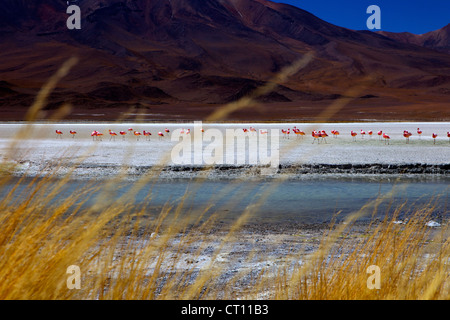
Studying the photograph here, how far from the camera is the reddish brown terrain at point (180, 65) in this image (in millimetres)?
90000

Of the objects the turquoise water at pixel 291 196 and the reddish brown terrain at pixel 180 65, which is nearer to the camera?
the turquoise water at pixel 291 196

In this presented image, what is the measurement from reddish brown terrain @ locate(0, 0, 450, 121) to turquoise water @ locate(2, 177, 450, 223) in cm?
4759

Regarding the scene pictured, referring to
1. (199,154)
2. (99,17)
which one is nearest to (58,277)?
(199,154)

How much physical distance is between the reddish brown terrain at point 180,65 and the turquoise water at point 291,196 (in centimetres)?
4759

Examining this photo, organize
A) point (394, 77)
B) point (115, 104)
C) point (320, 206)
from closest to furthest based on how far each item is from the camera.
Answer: point (320, 206)
point (115, 104)
point (394, 77)

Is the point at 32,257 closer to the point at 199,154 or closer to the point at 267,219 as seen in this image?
the point at 267,219

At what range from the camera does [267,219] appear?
23.1 ft

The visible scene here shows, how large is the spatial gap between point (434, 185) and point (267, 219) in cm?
499

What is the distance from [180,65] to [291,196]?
13141 centimetres

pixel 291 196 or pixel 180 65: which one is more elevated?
pixel 180 65

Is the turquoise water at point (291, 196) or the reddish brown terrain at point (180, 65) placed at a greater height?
the reddish brown terrain at point (180, 65)

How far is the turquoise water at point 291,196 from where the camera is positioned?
290 inches

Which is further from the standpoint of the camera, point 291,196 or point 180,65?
point 180,65

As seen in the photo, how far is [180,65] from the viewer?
137m
